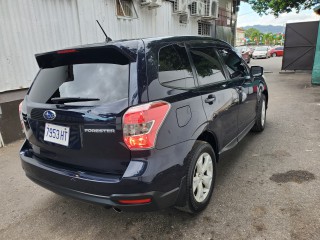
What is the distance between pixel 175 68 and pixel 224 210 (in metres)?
1.54

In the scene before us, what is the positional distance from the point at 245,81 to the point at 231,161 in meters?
1.20

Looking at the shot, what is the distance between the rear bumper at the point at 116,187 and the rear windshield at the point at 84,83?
2.02 feet

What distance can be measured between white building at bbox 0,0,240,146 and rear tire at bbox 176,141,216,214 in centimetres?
438

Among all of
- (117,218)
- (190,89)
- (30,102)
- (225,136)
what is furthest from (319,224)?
(30,102)

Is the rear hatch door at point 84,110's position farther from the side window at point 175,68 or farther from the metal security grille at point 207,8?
the metal security grille at point 207,8

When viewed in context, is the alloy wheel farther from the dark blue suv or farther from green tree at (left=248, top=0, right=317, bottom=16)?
green tree at (left=248, top=0, right=317, bottom=16)

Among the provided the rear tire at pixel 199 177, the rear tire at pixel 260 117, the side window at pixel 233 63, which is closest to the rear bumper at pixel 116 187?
the rear tire at pixel 199 177

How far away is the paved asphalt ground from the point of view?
101 inches

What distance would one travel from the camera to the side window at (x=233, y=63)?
363 cm

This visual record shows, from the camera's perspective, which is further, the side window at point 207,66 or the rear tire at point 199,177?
the side window at point 207,66

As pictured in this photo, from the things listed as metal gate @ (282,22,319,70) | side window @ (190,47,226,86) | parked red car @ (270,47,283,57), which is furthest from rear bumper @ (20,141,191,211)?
parked red car @ (270,47,283,57)

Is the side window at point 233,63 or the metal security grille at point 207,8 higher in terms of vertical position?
the metal security grille at point 207,8

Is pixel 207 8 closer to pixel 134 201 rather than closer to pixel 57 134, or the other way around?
pixel 57 134

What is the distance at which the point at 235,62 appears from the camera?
3990mm
